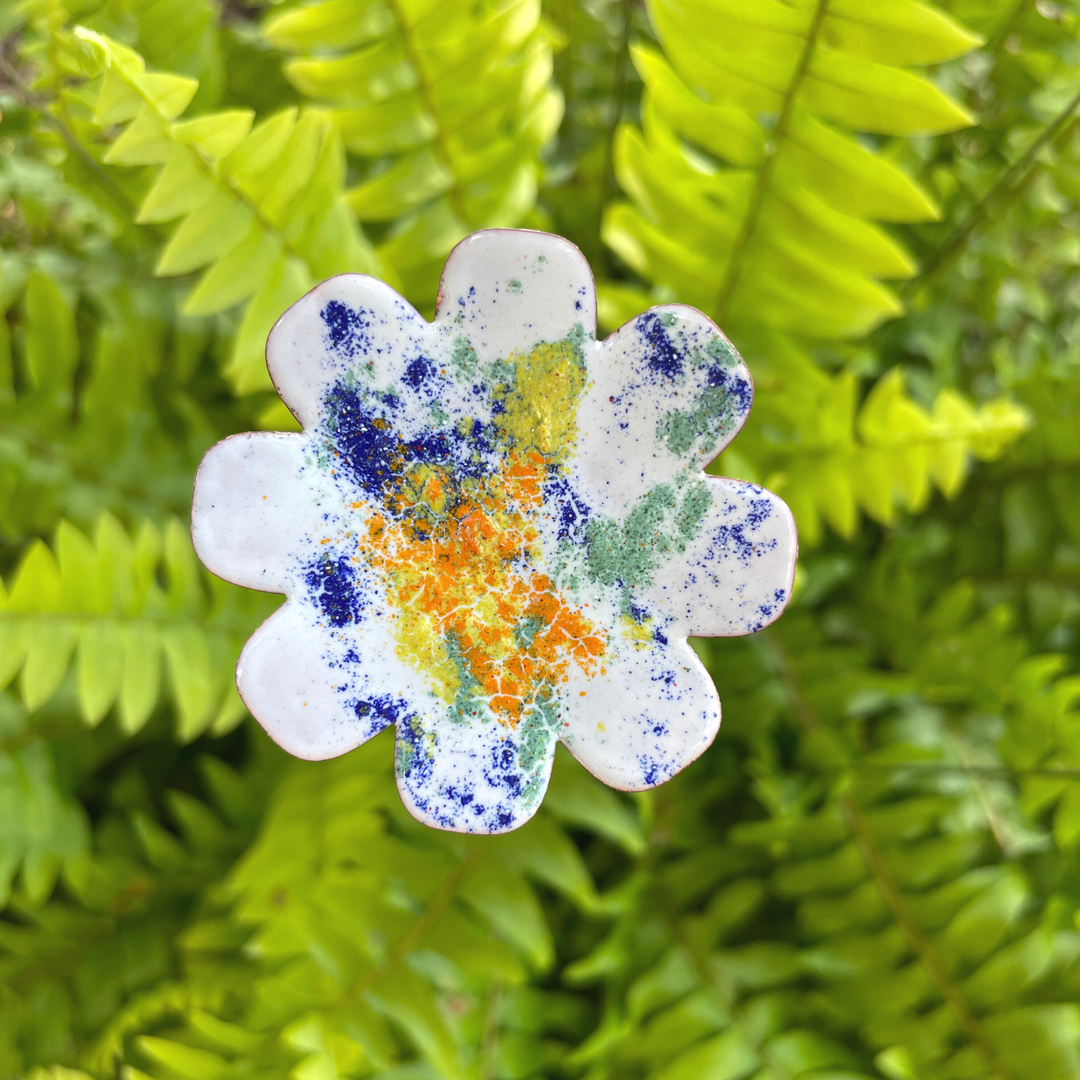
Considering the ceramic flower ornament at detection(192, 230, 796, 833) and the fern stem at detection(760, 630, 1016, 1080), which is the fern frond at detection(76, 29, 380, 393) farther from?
the fern stem at detection(760, 630, 1016, 1080)

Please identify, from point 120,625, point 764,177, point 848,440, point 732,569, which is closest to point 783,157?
point 764,177

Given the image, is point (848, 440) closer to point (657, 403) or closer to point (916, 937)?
point (657, 403)

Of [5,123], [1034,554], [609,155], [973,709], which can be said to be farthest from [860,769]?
[5,123]

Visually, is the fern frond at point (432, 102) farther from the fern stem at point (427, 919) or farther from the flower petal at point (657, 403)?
the fern stem at point (427, 919)

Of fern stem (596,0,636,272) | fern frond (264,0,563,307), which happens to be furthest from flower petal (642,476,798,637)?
fern stem (596,0,636,272)

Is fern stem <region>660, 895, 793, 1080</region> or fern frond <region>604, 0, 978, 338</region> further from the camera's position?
fern stem <region>660, 895, 793, 1080</region>
